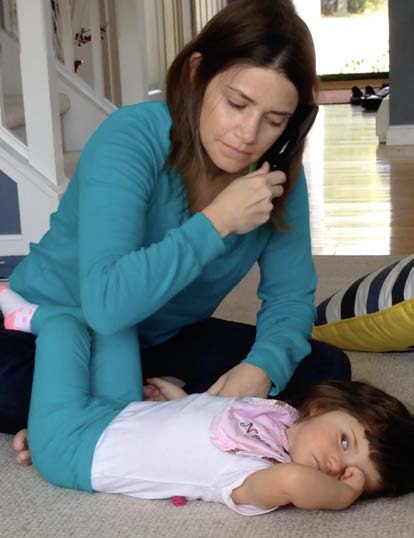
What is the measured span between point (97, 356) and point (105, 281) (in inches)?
7.8

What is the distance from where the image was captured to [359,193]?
379 cm

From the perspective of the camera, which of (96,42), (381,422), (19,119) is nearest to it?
(381,422)

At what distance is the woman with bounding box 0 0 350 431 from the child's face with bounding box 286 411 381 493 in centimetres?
16

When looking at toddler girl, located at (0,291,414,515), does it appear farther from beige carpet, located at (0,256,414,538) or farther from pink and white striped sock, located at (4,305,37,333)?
pink and white striped sock, located at (4,305,37,333)

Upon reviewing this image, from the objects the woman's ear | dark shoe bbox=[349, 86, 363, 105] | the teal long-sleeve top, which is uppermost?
the woman's ear

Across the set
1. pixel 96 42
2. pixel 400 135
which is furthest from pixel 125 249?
pixel 400 135

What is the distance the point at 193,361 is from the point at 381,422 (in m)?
0.40

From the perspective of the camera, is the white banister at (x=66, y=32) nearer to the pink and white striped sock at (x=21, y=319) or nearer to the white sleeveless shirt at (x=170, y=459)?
the pink and white striped sock at (x=21, y=319)

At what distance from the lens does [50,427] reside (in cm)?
121

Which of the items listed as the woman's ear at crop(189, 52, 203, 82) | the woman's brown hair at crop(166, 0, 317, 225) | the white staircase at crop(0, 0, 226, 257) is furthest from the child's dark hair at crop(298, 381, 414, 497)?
the white staircase at crop(0, 0, 226, 257)

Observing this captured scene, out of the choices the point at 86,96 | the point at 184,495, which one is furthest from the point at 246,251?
the point at 86,96

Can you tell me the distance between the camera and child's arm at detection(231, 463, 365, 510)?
1.05 metres

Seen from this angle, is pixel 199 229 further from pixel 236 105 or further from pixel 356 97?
pixel 356 97

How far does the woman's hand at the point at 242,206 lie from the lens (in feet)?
3.86
